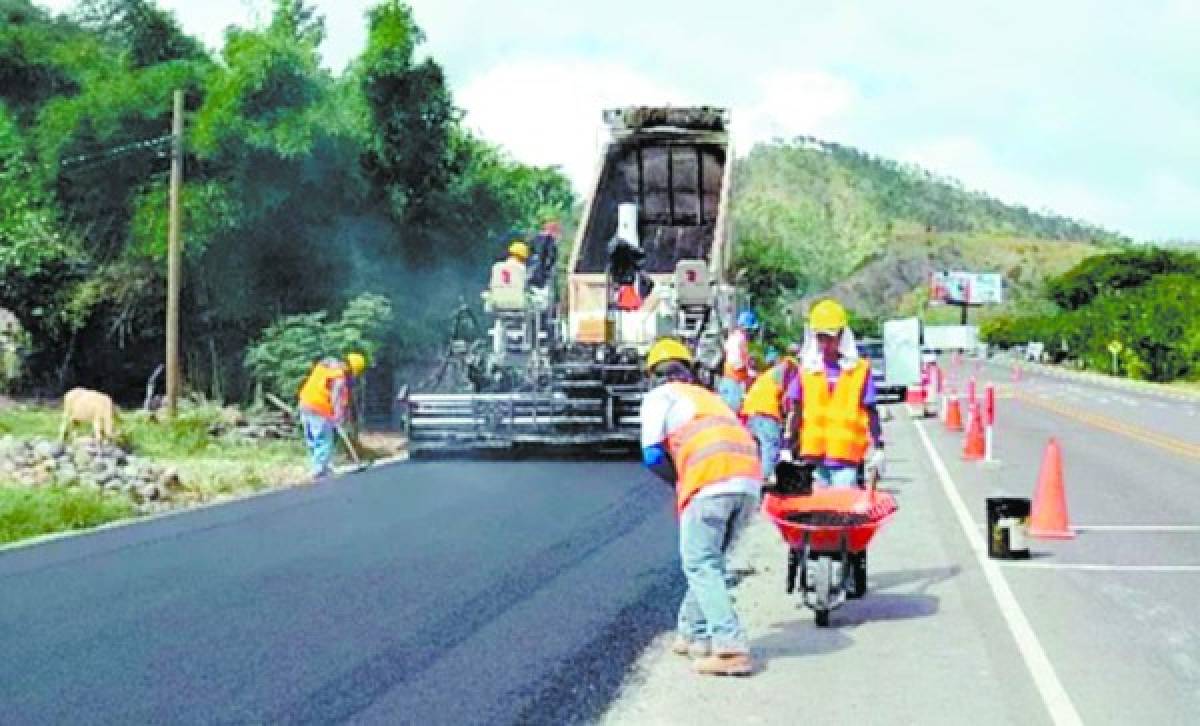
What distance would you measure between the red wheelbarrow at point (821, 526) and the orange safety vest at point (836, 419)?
0.44m

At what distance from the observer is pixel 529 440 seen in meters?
17.9

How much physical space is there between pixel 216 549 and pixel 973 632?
17.7 feet

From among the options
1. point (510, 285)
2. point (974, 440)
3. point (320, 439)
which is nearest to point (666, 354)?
point (320, 439)

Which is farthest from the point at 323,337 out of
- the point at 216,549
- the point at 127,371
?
the point at 216,549

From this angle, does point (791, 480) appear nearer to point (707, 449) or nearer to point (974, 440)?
point (707, 449)

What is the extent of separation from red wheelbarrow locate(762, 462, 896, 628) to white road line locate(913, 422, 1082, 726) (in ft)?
2.92

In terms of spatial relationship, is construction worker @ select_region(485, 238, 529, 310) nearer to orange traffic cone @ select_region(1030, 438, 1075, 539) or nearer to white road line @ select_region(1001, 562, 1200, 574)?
orange traffic cone @ select_region(1030, 438, 1075, 539)

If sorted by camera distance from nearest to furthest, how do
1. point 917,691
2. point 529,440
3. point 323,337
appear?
1. point 917,691
2. point 529,440
3. point 323,337

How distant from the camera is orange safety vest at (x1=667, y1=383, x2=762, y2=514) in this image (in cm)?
730

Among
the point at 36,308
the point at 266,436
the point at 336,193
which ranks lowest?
the point at 266,436

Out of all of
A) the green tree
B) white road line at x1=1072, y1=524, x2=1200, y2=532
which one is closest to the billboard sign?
the green tree

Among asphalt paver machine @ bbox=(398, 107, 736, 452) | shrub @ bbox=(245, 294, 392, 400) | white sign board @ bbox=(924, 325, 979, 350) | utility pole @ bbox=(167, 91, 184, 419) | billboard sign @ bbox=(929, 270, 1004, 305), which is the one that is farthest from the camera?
billboard sign @ bbox=(929, 270, 1004, 305)

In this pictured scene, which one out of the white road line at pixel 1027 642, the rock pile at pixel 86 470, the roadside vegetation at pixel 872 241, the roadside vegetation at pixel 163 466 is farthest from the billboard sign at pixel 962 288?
the white road line at pixel 1027 642

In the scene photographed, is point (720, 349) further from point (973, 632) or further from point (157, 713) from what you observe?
point (157, 713)
